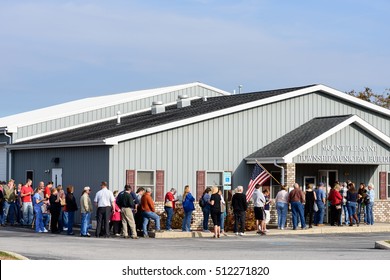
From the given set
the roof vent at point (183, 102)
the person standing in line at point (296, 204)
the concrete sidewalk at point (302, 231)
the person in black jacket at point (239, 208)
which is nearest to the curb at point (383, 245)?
the person in black jacket at point (239, 208)

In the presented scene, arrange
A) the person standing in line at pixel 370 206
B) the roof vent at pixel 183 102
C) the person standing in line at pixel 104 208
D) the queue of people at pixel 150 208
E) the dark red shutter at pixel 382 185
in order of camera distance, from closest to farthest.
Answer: the person standing in line at pixel 104 208 → the queue of people at pixel 150 208 → the person standing in line at pixel 370 206 → the dark red shutter at pixel 382 185 → the roof vent at pixel 183 102

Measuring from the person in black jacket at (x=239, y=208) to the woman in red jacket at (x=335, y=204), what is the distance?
5.52m

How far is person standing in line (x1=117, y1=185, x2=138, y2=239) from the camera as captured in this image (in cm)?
2970

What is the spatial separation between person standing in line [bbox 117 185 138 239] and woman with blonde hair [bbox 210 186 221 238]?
2.56 meters

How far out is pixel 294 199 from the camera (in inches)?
1287

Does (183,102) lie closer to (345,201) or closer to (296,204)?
(345,201)

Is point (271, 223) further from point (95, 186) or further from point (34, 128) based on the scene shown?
point (34, 128)

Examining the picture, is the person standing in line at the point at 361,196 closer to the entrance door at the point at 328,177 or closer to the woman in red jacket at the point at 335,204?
the woman in red jacket at the point at 335,204

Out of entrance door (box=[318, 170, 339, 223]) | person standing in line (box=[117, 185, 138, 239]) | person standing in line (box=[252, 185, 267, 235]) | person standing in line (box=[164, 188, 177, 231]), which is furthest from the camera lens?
entrance door (box=[318, 170, 339, 223])

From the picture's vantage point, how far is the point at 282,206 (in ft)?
108

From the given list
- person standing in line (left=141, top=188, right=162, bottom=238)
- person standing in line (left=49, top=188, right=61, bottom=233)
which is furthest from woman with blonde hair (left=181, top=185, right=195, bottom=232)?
person standing in line (left=49, top=188, right=61, bottom=233)

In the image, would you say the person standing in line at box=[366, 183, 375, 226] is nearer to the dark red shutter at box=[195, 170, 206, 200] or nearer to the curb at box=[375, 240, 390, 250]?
the dark red shutter at box=[195, 170, 206, 200]

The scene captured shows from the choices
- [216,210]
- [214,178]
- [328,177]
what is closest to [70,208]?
[216,210]

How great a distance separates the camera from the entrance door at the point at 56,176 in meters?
36.9
